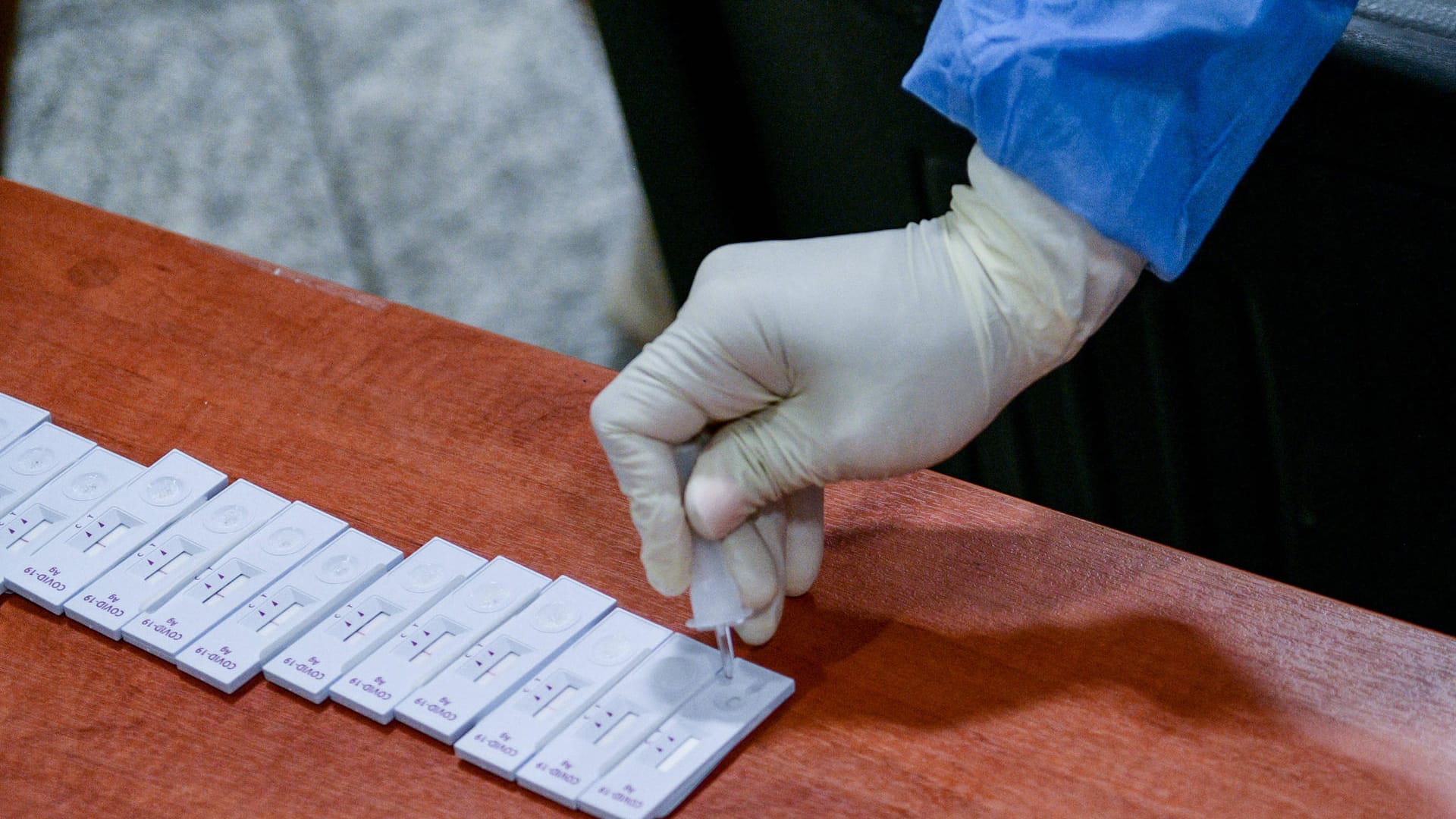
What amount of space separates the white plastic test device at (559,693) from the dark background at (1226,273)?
49 centimetres

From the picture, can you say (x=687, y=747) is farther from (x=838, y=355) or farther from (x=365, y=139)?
(x=365, y=139)

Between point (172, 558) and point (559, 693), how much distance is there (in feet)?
0.81

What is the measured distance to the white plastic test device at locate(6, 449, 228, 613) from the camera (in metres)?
0.79

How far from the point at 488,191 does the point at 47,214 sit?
104 centimetres

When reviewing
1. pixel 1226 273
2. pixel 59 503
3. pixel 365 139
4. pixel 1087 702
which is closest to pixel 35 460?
pixel 59 503

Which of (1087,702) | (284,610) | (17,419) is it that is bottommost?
(1087,702)

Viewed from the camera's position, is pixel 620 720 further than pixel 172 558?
No

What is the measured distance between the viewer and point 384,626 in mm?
755

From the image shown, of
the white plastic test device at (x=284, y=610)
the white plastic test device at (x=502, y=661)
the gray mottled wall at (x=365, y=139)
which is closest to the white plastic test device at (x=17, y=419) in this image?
the white plastic test device at (x=284, y=610)

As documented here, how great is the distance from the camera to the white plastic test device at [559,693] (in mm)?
686

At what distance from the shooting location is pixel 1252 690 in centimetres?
70

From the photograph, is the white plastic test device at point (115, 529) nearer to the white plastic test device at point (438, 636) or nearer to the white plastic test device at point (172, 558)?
the white plastic test device at point (172, 558)

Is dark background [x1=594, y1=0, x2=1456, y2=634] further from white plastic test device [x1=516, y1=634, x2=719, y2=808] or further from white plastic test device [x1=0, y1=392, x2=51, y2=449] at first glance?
white plastic test device [x1=0, y1=392, x2=51, y2=449]

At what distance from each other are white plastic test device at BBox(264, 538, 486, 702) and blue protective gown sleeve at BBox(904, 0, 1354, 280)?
1.18 feet
